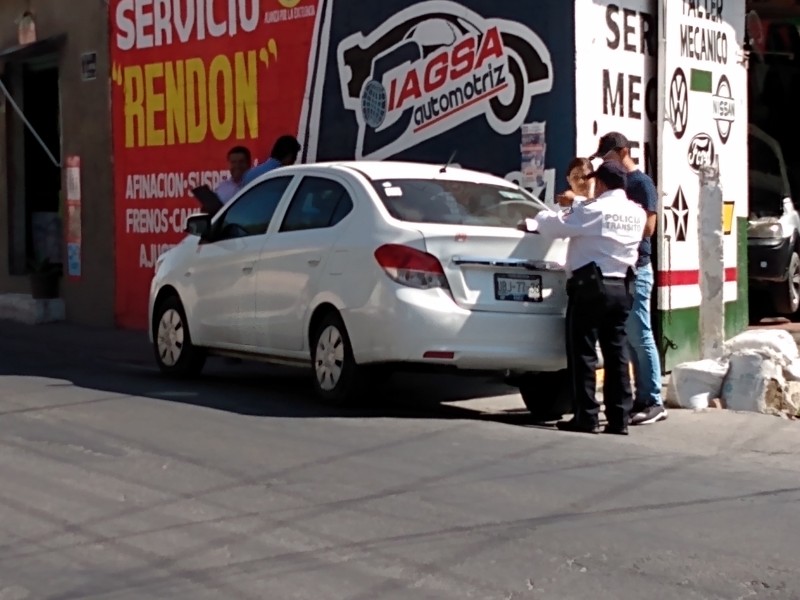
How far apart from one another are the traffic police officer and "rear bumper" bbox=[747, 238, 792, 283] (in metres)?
7.40

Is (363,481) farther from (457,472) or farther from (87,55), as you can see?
(87,55)

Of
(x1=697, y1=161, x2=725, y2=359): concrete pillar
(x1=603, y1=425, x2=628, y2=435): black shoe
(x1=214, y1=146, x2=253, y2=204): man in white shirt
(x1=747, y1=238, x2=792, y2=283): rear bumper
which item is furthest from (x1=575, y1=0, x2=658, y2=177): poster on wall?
(x1=747, y1=238, x2=792, y2=283): rear bumper

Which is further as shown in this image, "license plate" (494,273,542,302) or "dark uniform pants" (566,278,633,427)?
"license plate" (494,273,542,302)

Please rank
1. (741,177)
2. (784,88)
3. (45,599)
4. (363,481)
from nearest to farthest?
(45,599) → (363,481) → (741,177) → (784,88)

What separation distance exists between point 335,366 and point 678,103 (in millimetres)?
4617

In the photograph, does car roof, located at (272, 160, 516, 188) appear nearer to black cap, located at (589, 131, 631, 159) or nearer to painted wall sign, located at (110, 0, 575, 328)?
black cap, located at (589, 131, 631, 159)

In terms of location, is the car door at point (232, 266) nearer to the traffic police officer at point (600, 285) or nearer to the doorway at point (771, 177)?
the traffic police officer at point (600, 285)

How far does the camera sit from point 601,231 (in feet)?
29.7

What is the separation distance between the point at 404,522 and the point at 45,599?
5.62ft

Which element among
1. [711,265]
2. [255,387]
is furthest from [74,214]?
[711,265]

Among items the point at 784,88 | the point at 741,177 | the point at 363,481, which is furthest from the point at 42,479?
the point at 784,88

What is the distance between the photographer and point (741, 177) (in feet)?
45.3

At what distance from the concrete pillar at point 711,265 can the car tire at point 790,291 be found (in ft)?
17.3

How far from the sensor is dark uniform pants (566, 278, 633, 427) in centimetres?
909
